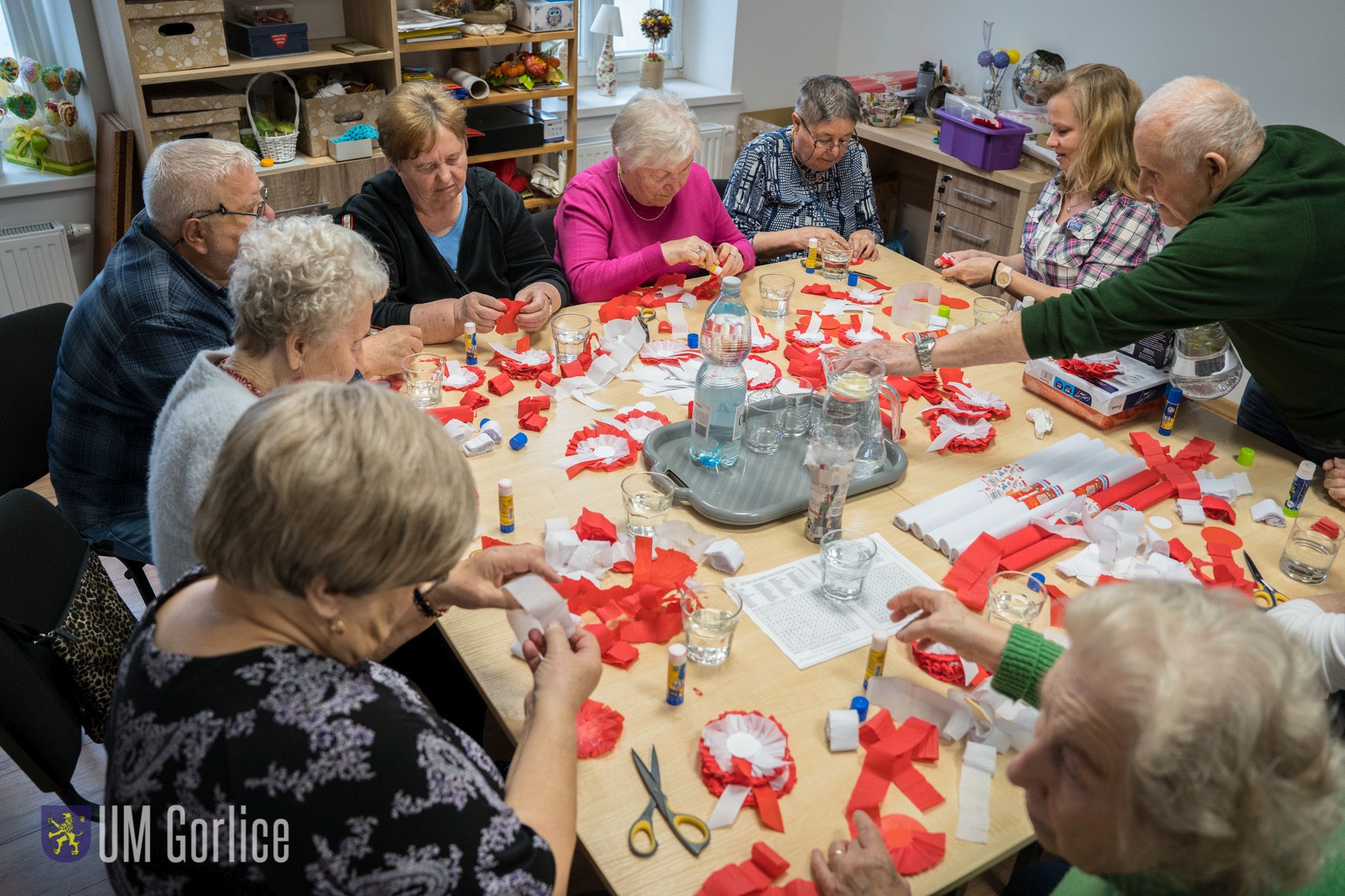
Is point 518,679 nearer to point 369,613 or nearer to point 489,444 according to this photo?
point 369,613

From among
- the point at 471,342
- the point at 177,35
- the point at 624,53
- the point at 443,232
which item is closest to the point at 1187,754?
the point at 471,342

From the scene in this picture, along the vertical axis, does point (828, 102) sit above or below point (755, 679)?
above


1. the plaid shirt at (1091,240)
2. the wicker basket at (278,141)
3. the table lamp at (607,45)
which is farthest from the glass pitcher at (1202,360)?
the table lamp at (607,45)

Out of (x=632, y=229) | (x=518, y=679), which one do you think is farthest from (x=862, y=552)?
(x=632, y=229)

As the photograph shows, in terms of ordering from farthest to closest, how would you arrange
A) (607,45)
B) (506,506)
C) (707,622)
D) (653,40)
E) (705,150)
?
1. (705,150)
2. (653,40)
3. (607,45)
4. (506,506)
5. (707,622)

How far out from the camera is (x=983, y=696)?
5.36 feet

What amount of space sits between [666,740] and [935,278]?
95.7 inches

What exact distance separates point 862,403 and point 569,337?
88cm

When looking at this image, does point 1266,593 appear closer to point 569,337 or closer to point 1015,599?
point 1015,599

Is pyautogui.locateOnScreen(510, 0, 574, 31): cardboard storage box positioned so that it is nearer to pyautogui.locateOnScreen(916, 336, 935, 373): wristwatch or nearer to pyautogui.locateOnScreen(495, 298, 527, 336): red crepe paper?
pyautogui.locateOnScreen(495, 298, 527, 336): red crepe paper

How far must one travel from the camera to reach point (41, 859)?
93.1 inches

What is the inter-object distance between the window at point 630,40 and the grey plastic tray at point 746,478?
4057mm

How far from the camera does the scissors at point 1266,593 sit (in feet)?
6.22
